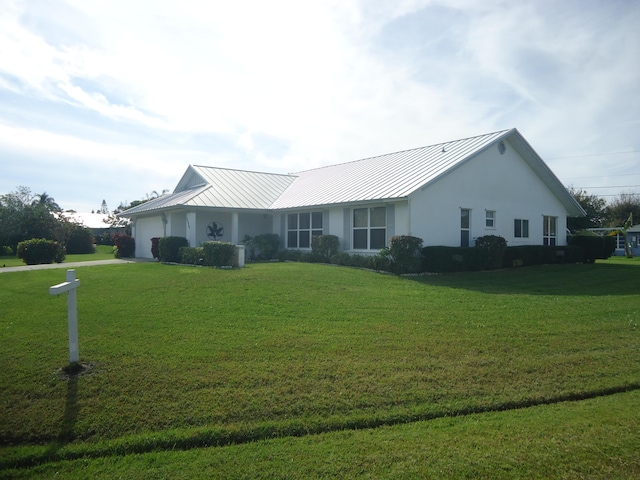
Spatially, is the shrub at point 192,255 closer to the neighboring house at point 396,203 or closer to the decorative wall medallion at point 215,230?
the neighboring house at point 396,203

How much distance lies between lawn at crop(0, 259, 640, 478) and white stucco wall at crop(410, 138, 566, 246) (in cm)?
861

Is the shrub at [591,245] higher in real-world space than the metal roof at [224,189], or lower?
lower

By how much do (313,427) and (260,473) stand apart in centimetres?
97

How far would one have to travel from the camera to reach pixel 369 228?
19.9 metres

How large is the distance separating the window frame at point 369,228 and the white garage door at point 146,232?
10.8 metres

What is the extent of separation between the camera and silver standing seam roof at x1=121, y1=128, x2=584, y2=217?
19688mm

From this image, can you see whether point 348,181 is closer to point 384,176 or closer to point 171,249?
point 384,176

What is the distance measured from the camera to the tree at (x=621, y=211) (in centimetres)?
5597

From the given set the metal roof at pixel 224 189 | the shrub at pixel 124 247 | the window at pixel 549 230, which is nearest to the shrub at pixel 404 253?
the metal roof at pixel 224 189

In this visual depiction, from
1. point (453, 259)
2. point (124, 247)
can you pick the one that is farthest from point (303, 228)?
point (124, 247)

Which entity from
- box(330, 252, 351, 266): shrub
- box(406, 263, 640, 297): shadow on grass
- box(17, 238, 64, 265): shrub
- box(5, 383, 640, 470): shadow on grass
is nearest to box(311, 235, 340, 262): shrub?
box(330, 252, 351, 266): shrub

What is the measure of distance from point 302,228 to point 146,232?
996cm

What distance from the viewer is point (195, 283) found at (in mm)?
12625

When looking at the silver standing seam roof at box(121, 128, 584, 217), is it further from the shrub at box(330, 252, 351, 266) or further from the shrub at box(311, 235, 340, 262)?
the shrub at box(330, 252, 351, 266)
